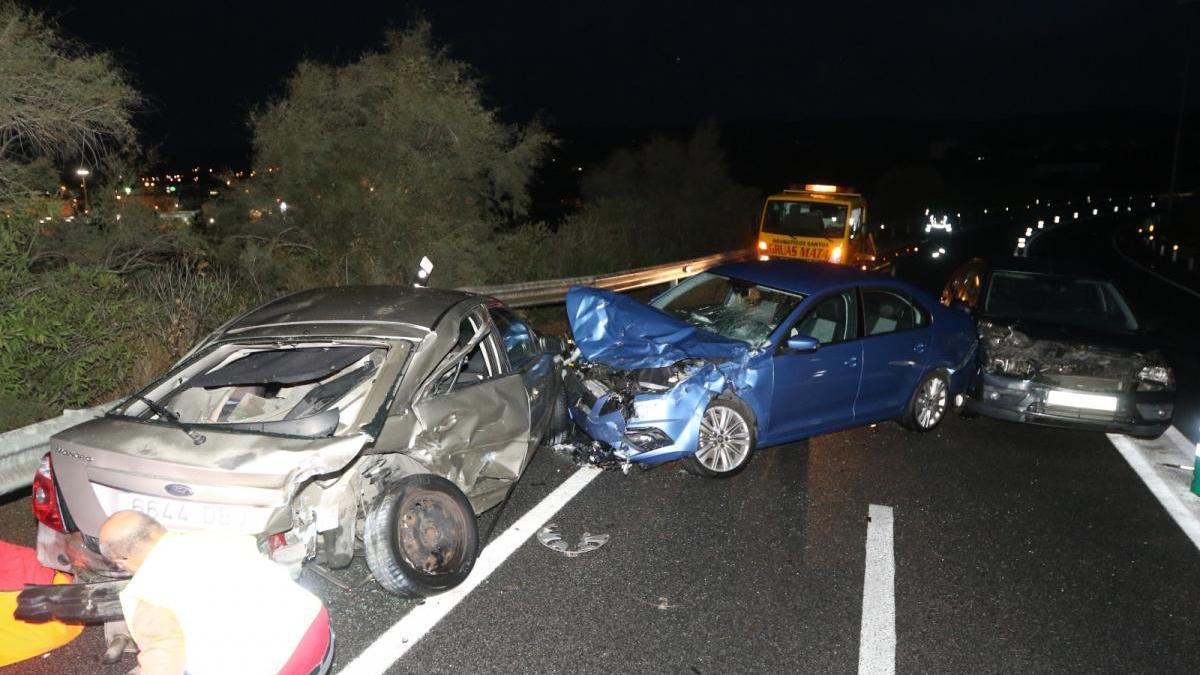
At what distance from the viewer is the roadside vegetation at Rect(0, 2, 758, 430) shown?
7109 mm

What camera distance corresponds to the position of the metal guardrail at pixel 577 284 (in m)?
11.8

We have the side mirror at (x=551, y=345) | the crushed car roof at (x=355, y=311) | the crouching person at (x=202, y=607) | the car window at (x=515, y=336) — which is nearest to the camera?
the crouching person at (x=202, y=607)

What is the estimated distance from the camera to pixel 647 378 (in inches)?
250

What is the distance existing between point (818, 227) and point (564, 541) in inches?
509

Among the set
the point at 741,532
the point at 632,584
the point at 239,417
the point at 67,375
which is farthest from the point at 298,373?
the point at 67,375

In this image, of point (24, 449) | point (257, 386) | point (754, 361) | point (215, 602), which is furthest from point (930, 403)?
point (24, 449)

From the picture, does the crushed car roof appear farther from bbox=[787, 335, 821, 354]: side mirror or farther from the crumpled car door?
bbox=[787, 335, 821, 354]: side mirror

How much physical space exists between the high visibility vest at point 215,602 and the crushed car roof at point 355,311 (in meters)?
2.22

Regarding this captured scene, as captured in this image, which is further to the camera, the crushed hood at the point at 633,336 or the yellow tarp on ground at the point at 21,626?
the crushed hood at the point at 633,336

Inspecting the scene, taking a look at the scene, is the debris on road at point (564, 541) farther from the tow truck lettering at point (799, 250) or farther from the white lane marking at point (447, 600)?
the tow truck lettering at point (799, 250)

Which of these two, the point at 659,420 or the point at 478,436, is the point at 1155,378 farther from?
the point at 478,436

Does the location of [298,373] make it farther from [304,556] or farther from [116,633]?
[116,633]

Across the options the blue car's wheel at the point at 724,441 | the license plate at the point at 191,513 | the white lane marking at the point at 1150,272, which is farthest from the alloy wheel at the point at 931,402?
the white lane marking at the point at 1150,272

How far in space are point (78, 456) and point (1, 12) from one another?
6.13 metres
